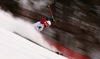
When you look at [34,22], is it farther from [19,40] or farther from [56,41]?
[19,40]

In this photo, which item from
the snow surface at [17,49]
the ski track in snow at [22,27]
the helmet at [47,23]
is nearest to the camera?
the snow surface at [17,49]

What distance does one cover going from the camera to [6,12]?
12.4 ft

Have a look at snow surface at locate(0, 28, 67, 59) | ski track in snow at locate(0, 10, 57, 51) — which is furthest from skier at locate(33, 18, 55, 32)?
snow surface at locate(0, 28, 67, 59)

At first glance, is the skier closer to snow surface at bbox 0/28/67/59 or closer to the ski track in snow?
the ski track in snow

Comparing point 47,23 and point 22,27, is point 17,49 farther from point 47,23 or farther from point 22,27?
point 22,27

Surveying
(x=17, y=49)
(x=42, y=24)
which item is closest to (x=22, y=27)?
(x=42, y=24)

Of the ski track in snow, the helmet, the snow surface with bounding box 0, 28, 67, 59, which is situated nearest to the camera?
the snow surface with bounding box 0, 28, 67, 59

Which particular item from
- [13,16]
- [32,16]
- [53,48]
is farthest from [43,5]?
[53,48]

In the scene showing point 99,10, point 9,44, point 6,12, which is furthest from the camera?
point 6,12

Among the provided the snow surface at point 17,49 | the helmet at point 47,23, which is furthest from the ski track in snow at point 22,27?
the snow surface at point 17,49

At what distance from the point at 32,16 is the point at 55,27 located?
947 millimetres

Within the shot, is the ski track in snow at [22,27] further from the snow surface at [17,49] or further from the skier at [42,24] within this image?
the snow surface at [17,49]

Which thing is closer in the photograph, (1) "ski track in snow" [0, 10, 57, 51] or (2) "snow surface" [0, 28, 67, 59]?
(2) "snow surface" [0, 28, 67, 59]

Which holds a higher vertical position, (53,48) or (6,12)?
(6,12)
